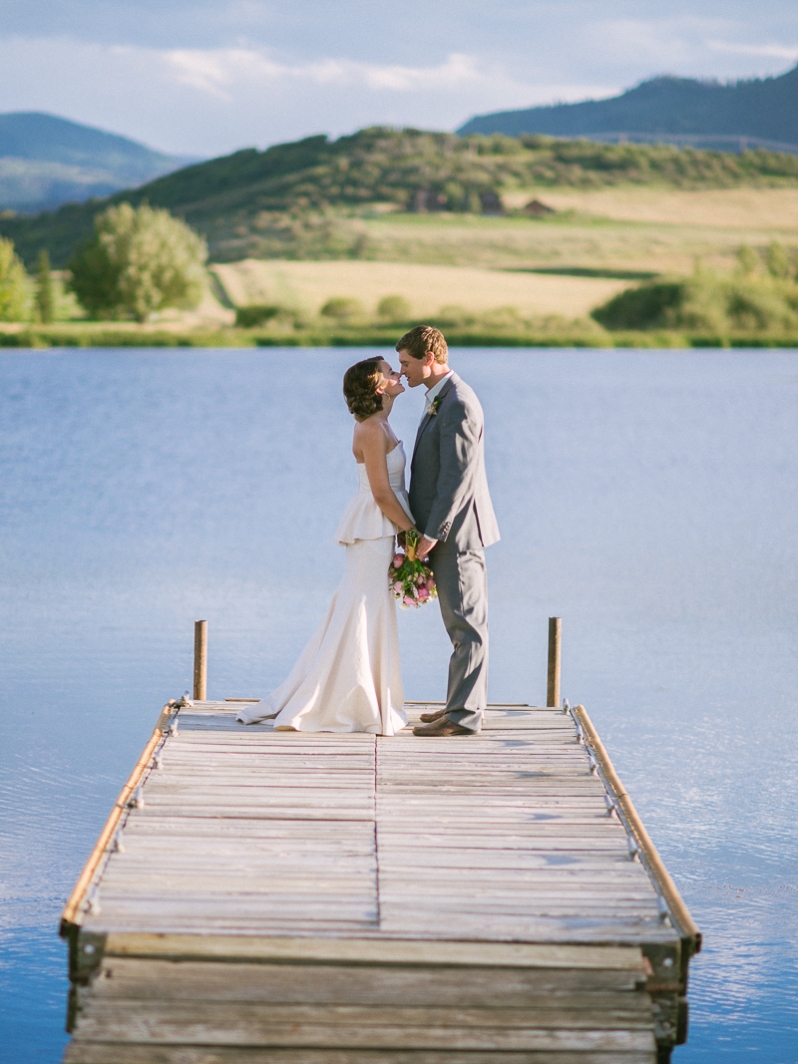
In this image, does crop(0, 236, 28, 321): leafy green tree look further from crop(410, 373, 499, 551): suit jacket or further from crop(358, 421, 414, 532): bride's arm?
crop(410, 373, 499, 551): suit jacket

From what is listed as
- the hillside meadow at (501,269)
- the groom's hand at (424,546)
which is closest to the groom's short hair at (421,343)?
the groom's hand at (424,546)

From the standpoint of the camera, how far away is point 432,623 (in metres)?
14.8

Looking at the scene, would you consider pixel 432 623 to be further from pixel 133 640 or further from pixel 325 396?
pixel 325 396

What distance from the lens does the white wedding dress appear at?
6.53 metres

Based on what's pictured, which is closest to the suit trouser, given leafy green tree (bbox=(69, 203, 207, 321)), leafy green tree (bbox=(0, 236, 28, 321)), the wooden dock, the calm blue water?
the wooden dock

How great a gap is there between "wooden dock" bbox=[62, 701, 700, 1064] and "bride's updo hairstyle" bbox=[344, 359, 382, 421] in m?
1.85

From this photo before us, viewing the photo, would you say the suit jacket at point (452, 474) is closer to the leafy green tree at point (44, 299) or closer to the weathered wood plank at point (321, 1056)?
the weathered wood plank at point (321, 1056)

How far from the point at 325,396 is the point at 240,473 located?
47.8 ft

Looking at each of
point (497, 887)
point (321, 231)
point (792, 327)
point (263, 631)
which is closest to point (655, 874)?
point (497, 887)

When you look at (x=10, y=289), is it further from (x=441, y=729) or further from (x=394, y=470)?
(x=441, y=729)

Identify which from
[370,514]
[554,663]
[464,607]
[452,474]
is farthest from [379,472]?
[554,663]

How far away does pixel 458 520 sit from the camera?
252 inches

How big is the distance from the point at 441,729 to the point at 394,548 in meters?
0.98

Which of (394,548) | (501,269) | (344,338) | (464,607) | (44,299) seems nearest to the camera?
(464,607)
